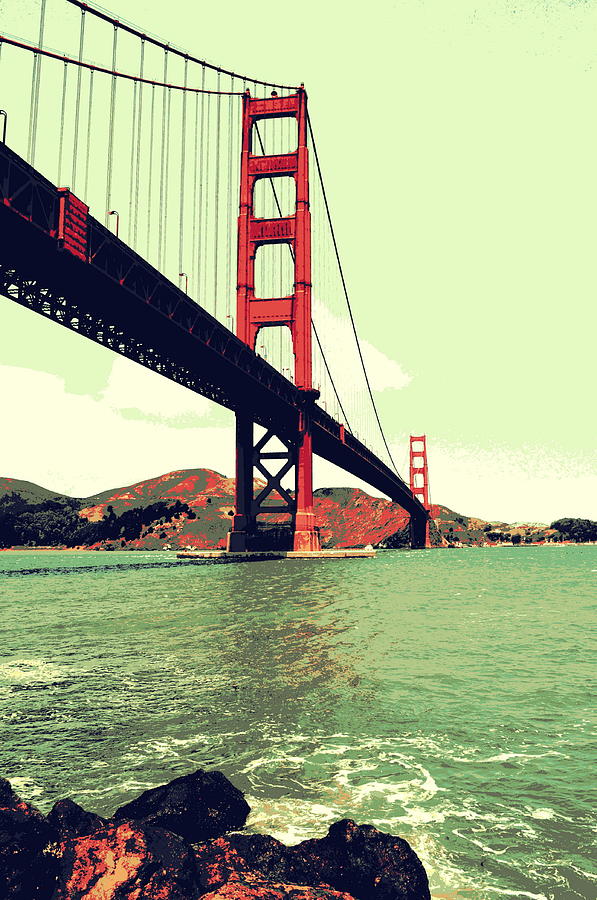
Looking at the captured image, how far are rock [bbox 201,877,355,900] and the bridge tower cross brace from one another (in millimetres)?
49160

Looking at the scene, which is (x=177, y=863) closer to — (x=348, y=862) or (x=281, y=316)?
(x=348, y=862)

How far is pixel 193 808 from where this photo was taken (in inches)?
203

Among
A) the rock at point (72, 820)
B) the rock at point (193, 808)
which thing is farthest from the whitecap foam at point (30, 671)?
the rock at point (72, 820)

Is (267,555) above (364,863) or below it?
above

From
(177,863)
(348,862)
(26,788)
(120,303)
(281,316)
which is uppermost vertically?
(281,316)

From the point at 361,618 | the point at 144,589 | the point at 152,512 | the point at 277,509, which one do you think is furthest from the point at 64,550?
the point at 361,618

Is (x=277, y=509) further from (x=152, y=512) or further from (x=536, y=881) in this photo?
(x=152, y=512)

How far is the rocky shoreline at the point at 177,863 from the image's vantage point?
13.1ft

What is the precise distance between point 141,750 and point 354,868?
3437mm

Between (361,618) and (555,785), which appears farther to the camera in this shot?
(361,618)

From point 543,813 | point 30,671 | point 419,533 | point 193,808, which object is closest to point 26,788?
point 193,808

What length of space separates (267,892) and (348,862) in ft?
2.44

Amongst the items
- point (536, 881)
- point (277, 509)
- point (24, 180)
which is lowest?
point (536, 881)

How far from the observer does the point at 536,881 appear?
462cm
